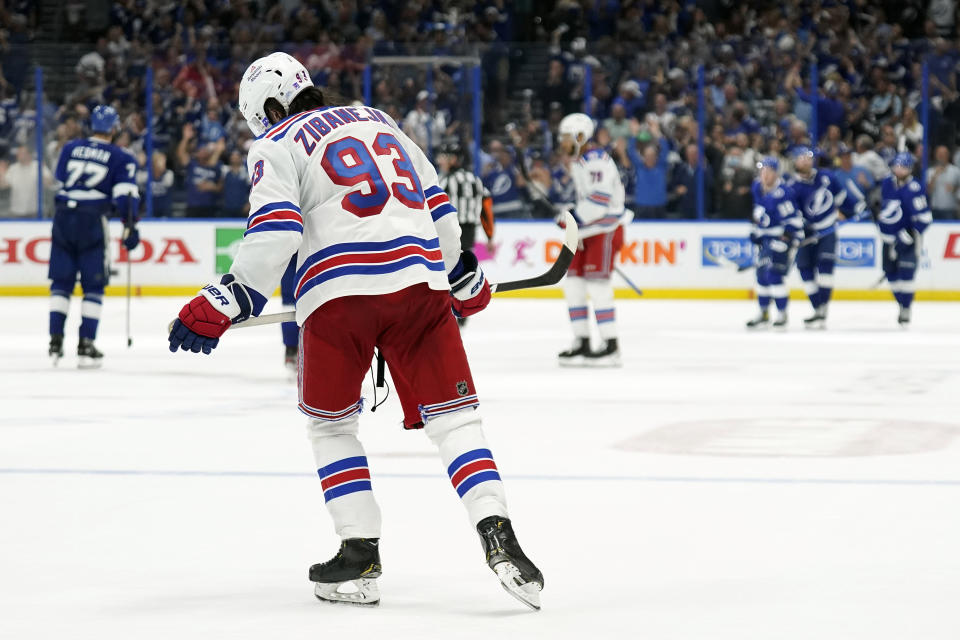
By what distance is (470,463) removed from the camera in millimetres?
3682

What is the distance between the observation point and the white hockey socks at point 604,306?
1015cm

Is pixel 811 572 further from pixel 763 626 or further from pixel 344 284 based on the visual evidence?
pixel 344 284

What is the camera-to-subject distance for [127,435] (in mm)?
6750

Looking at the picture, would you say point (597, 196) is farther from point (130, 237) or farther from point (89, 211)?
point (89, 211)

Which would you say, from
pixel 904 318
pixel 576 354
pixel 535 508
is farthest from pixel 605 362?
pixel 535 508

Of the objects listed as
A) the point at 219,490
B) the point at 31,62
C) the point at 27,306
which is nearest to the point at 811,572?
the point at 219,490

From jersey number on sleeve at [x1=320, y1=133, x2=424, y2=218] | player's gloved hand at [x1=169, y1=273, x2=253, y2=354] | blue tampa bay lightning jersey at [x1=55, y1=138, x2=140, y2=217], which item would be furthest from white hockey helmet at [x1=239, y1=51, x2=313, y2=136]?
blue tampa bay lightning jersey at [x1=55, y1=138, x2=140, y2=217]

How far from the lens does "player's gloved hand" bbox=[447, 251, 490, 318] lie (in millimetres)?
3971

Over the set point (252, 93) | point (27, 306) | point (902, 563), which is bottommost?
point (27, 306)

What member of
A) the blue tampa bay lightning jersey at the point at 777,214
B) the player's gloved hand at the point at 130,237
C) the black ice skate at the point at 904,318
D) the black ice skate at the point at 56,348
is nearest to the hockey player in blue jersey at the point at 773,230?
the blue tampa bay lightning jersey at the point at 777,214

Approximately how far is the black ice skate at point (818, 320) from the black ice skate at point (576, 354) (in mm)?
3744

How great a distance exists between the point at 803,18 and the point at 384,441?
13.7 metres

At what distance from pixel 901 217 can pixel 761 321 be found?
1.80m

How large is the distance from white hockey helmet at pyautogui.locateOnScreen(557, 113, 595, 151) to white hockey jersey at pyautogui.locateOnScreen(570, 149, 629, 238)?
0.10m
